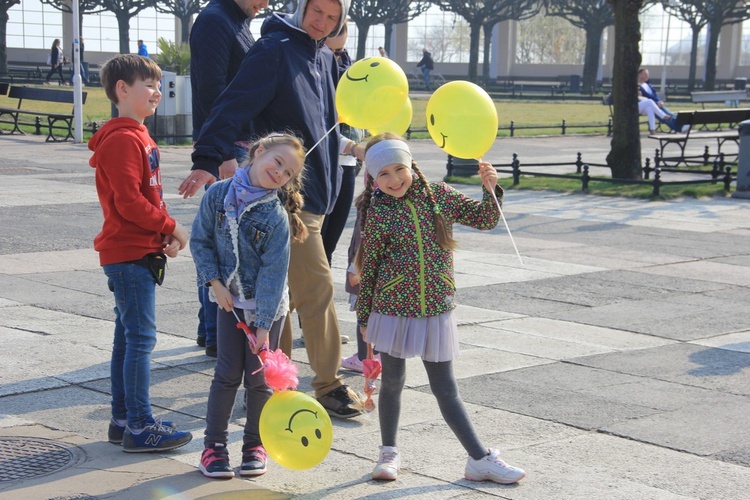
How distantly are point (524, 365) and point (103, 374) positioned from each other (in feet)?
8.30

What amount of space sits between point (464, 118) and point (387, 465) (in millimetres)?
1662

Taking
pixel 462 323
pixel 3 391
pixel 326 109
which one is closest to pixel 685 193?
pixel 462 323

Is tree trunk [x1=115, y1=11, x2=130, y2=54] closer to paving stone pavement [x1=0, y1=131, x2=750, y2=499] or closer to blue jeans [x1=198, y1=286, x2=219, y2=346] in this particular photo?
paving stone pavement [x1=0, y1=131, x2=750, y2=499]

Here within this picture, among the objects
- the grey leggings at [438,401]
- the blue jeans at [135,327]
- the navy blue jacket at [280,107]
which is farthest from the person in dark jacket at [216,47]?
the grey leggings at [438,401]

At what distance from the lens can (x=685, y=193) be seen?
50.9 feet

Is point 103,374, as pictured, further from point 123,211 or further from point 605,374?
point 605,374

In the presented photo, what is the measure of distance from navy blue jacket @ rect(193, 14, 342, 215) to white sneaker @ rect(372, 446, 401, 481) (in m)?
1.44

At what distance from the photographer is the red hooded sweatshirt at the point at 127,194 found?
15.3 feet

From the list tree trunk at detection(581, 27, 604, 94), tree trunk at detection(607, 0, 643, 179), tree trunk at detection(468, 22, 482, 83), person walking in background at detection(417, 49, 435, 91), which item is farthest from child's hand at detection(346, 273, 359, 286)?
tree trunk at detection(468, 22, 482, 83)

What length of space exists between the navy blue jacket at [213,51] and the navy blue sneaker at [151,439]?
6.06 feet

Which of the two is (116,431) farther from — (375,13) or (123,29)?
(375,13)

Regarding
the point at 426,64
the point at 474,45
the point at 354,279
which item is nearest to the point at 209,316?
the point at 354,279

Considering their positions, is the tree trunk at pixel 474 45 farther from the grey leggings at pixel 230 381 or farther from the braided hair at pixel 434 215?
the grey leggings at pixel 230 381

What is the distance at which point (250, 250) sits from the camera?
14.6 feet
